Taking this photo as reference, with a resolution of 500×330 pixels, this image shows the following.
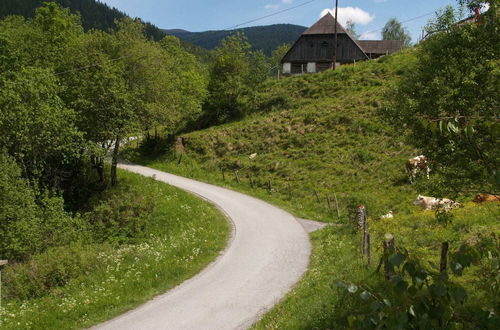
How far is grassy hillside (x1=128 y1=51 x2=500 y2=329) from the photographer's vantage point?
1256cm

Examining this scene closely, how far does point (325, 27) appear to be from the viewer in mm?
65438

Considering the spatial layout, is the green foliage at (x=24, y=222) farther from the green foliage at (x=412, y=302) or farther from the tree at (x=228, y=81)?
the tree at (x=228, y=81)

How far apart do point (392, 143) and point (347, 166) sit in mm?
4624

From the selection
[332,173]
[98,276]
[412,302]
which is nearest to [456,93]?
[412,302]

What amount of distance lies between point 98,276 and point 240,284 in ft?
19.7

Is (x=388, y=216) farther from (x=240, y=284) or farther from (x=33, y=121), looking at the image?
(x=33, y=121)

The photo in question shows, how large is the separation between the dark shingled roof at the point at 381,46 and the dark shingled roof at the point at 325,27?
38.2ft

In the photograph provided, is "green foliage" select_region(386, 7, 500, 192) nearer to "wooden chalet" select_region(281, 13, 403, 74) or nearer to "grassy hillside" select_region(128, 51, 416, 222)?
"grassy hillside" select_region(128, 51, 416, 222)

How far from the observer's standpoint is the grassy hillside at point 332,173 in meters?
12.6

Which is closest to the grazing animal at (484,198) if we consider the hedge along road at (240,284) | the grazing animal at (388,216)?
the grazing animal at (388,216)

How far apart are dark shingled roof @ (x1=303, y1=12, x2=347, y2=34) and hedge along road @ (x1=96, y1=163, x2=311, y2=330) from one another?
46.3m

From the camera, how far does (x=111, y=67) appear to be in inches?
1266

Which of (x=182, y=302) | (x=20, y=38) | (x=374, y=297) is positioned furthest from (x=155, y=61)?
(x=374, y=297)

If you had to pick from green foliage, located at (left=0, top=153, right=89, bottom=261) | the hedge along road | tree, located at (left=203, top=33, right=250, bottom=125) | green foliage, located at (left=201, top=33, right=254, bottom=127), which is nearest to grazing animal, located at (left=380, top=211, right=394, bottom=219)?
the hedge along road
